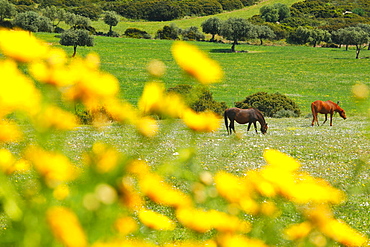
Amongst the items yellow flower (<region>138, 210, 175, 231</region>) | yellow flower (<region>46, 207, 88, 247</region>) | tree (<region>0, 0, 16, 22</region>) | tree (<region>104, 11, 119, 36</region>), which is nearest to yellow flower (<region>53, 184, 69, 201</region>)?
yellow flower (<region>138, 210, 175, 231</region>)

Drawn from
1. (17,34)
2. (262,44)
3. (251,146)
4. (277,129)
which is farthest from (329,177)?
(262,44)

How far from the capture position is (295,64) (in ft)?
172

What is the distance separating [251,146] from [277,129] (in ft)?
14.3

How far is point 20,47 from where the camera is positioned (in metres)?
1.13

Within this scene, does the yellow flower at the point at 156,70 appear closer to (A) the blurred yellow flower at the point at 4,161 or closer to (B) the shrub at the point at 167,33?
(A) the blurred yellow flower at the point at 4,161

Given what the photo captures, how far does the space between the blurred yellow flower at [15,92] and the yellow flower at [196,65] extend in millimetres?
444

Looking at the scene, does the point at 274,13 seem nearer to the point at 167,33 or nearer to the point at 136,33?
the point at 167,33

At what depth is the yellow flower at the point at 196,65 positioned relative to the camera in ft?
4.19

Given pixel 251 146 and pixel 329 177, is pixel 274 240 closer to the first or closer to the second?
pixel 329 177

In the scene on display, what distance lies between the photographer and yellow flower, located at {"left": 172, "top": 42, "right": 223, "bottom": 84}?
128 cm

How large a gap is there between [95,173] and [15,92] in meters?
0.28

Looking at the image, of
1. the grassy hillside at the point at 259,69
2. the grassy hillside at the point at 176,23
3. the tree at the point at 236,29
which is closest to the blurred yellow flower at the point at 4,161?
the grassy hillside at the point at 259,69

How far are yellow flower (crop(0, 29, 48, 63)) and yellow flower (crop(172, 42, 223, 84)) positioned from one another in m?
0.39

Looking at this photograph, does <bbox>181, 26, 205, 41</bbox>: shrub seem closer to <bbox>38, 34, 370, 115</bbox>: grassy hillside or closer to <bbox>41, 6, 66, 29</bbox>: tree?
<bbox>38, 34, 370, 115</bbox>: grassy hillside
